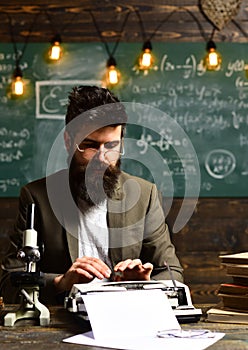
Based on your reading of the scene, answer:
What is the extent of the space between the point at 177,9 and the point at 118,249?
Answer: 1.97m

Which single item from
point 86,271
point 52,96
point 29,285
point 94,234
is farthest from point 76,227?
point 52,96

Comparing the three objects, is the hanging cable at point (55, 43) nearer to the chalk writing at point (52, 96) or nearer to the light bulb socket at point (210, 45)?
the chalk writing at point (52, 96)

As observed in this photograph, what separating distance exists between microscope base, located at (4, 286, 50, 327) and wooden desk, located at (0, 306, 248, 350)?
0.06 ft

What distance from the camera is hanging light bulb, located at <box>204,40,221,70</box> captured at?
154 inches

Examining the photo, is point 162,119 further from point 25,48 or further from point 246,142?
point 25,48

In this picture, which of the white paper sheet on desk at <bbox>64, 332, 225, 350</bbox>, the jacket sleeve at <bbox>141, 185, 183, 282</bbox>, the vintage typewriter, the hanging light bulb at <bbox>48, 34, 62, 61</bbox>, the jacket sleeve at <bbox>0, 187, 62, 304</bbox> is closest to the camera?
the white paper sheet on desk at <bbox>64, 332, 225, 350</bbox>

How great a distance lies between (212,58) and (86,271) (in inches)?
89.3

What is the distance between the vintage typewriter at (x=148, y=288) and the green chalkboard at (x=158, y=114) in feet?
6.92

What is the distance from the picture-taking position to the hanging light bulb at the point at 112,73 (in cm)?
390

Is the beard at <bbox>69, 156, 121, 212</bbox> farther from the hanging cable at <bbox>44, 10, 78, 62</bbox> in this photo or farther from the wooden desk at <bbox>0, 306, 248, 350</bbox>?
the hanging cable at <bbox>44, 10, 78, 62</bbox>

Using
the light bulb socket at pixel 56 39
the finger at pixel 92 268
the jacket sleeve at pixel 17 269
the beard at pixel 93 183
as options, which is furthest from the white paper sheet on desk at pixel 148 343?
the light bulb socket at pixel 56 39

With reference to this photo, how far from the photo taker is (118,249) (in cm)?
258

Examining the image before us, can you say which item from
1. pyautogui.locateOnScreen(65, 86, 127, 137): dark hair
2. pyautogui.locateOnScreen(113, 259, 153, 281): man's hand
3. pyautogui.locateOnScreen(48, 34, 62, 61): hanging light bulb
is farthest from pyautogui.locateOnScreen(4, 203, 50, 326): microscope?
pyautogui.locateOnScreen(48, 34, 62, 61): hanging light bulb

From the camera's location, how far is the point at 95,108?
266 cm
